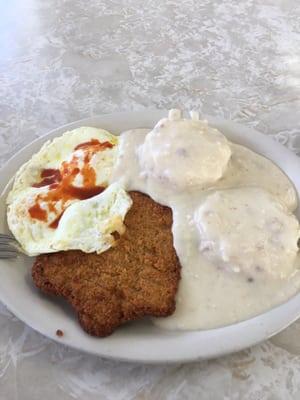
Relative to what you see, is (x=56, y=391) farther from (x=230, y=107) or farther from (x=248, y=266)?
(x=230, y=107)

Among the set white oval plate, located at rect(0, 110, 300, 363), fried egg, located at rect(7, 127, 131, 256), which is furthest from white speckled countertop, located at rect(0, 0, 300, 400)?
fried egg, located at rect(7, 127, 131, 256)

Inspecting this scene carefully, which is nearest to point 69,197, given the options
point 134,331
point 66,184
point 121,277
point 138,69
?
point 66,184

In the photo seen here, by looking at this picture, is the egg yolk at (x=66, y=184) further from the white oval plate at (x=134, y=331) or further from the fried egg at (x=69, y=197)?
the white oval plate at (x=134, y=331)

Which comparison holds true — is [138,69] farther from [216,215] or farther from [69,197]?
[216,215]

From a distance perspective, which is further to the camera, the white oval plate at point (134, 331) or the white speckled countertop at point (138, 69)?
the white speckled countertop at point (138, 69)

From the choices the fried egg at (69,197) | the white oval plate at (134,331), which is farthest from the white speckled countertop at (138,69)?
the fried egg at (69,197)

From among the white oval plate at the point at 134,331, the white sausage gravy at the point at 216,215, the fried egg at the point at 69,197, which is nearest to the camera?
the white oval plate at the point at 134,331

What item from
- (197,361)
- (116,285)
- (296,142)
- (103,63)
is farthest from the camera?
(103,63)

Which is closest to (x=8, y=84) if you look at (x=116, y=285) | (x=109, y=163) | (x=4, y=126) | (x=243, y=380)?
(x=4, y=126)
